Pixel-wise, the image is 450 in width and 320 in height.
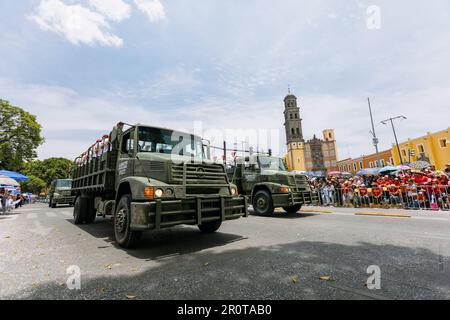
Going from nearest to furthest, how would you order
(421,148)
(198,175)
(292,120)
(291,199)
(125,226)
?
(125,226) → (198,175) → (291,199) → (421,148) → (292,120)

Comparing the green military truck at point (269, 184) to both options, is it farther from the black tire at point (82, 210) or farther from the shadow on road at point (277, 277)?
the black tire at point (82, 210)

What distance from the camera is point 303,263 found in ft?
11.3

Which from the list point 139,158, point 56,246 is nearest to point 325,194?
point 139,158

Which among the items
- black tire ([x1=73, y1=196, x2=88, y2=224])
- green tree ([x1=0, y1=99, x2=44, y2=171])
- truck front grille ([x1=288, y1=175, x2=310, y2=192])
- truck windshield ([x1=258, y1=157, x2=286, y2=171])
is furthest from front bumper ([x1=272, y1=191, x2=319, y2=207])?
green tree ([x1=0, y1=99, x2=44, y2=171])

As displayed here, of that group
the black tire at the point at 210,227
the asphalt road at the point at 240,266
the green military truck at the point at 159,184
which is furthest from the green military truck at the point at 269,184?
the green military truck at the point at 159,184

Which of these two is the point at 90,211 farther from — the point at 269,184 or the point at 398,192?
the point at 398,192

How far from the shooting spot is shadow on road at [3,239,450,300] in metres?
2.51

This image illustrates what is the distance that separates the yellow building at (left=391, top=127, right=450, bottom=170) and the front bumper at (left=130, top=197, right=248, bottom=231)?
42466mm

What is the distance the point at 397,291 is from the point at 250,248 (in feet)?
7.96

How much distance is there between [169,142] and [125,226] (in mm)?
2300

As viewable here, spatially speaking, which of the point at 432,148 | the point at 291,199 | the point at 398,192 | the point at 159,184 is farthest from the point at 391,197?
the point at 432,148

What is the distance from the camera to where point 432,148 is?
123 ft

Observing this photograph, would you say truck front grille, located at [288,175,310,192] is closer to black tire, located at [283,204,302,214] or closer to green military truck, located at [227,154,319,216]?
green military truck, located at [227,154,319,216]
